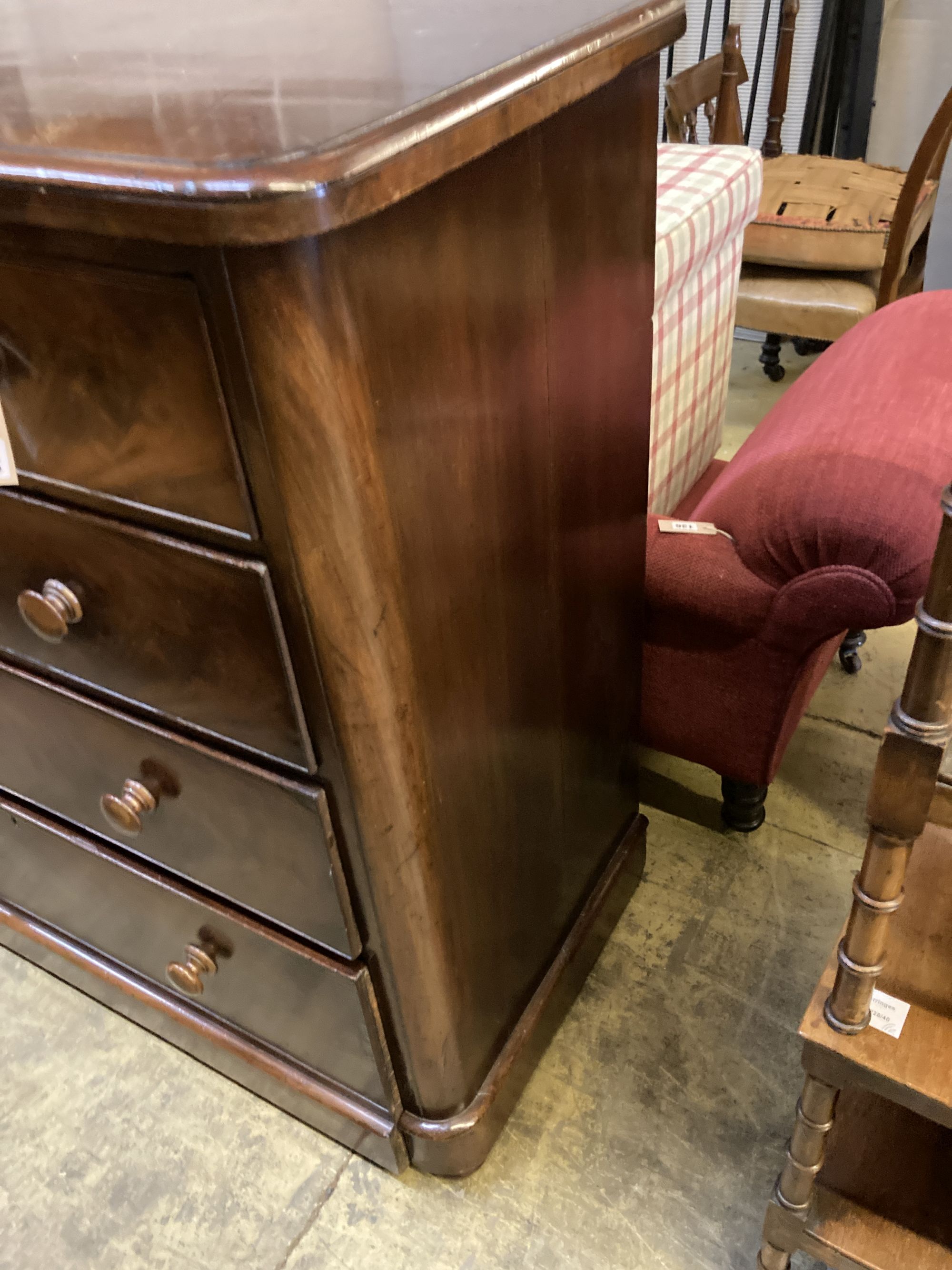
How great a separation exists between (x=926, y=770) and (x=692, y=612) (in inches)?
20.9

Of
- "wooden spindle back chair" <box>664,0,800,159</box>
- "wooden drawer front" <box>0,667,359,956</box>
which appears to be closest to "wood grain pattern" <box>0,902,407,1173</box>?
"wooden drawer front" <box>0,667,359,956</box>

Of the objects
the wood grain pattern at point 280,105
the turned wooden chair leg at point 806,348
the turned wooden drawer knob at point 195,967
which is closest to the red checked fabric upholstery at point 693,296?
the wood grain pattern at point 280,105

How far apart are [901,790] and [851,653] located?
1136 mm

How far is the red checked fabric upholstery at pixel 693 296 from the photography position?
1.23 metres

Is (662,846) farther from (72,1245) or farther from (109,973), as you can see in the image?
(72,1245)

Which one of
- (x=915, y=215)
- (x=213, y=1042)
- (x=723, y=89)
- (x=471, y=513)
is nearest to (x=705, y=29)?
(x=723, y=89)

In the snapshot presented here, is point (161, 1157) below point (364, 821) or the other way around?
below

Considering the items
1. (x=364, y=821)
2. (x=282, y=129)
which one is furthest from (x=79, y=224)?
(x=364, y=821)

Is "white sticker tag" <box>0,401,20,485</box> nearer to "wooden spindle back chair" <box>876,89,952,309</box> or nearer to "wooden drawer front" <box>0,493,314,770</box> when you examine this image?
"wooden drawer front" <box>0,493,314,770</box>

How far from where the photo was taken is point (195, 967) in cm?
96

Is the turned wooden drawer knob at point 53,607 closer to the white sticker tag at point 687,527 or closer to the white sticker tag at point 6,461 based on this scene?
the white sticker tag at point 6,461

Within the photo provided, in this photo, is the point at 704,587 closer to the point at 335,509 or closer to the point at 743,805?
the point at 743,805

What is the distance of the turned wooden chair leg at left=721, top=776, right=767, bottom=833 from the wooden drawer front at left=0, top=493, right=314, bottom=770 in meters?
0.80

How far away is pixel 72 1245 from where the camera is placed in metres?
1.02
